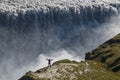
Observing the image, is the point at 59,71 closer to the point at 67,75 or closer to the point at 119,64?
→ the point at 67,75

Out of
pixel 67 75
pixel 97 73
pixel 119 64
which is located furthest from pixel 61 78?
pixel 119 64

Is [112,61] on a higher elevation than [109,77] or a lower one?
higher

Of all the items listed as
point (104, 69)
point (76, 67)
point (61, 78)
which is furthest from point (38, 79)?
point (104, 69)

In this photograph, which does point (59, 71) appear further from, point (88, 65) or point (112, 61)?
point (112, 61)

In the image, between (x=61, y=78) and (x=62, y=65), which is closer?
(x=61, y=78)

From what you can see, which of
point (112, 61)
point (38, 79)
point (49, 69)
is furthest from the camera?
point (112, 61)

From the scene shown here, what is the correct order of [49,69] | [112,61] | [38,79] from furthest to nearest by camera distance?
1. [112,61]
2. [49,69]
3. [38,79]
